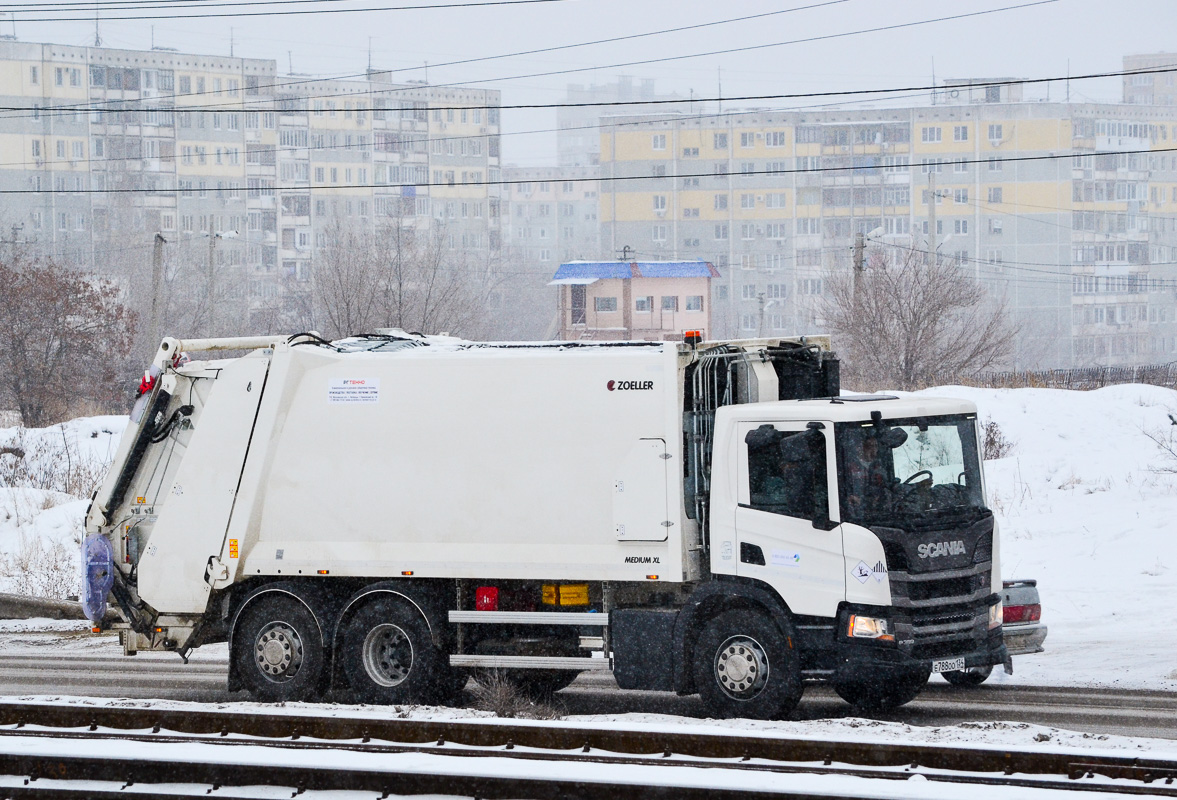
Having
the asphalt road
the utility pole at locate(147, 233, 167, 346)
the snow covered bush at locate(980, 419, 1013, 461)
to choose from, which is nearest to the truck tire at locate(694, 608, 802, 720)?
the asphalt road

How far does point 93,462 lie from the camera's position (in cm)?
2611

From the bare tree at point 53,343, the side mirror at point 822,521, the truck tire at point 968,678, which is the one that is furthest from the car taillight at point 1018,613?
the bare tree at point 53,343

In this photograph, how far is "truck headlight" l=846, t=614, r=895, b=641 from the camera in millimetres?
8977

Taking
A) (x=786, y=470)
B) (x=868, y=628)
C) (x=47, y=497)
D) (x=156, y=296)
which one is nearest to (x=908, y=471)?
(x=786, y=470)

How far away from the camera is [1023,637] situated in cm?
1109

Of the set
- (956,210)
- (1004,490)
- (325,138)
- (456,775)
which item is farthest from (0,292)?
(956,210)

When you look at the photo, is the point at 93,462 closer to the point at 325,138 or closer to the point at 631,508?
the point at 631,508

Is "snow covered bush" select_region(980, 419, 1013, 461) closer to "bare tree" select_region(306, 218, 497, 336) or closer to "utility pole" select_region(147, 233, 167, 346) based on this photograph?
"utility pole" select_region(147, 233, 167, 346)

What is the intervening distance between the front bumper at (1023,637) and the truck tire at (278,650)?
19.8 feet

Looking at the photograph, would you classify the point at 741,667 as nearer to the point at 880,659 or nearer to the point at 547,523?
the point at 880,659

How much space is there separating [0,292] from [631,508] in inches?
1470

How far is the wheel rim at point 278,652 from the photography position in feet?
34.3

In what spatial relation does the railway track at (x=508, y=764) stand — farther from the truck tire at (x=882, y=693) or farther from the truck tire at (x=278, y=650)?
the truck tire at (x=882, y=693)

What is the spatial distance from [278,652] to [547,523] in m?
2.64
